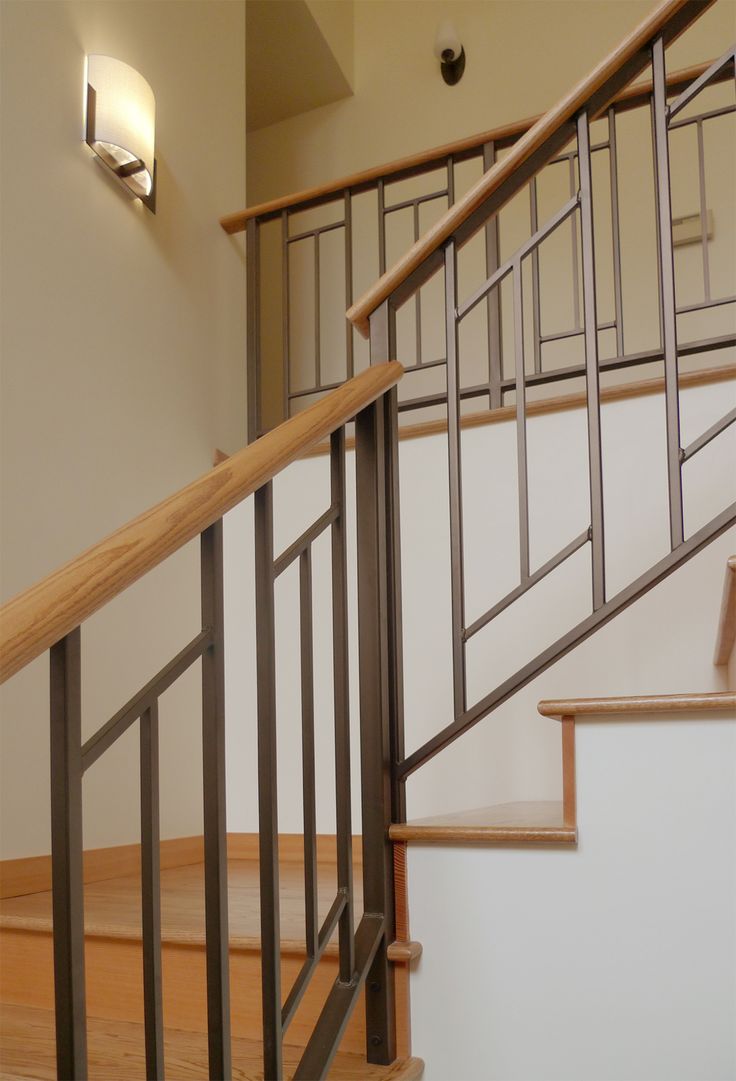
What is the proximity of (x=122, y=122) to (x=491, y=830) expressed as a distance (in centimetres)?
220

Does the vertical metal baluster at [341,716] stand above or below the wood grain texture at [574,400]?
below

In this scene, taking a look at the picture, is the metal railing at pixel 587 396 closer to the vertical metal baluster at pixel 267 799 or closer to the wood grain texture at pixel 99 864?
the vertical metal baluster at pixel 267 799

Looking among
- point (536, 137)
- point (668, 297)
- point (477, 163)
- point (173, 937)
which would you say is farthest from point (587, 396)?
point (477, 163)

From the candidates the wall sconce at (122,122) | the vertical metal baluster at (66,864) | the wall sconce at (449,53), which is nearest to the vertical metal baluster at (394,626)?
the vertical metal baluster at (66,864)

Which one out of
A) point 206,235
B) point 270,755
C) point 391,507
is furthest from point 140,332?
point 270,755

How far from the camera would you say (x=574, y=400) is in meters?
2.44

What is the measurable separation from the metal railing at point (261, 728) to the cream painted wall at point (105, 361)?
3.44ft

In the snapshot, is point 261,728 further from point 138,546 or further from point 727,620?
point 727,620

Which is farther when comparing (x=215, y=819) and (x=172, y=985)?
(x=172, y=985)

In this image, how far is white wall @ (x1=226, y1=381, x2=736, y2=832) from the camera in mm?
2355

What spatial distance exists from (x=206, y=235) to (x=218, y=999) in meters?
2.67

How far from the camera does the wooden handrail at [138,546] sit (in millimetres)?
806

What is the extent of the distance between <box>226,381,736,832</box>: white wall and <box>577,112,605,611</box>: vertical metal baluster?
3.21 ft

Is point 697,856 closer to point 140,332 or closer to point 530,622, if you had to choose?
point 530,622
